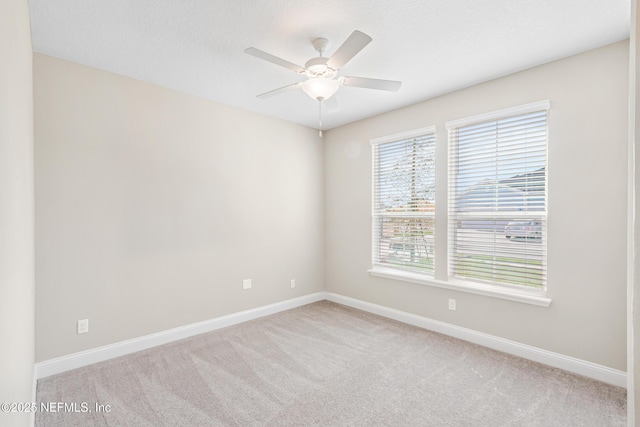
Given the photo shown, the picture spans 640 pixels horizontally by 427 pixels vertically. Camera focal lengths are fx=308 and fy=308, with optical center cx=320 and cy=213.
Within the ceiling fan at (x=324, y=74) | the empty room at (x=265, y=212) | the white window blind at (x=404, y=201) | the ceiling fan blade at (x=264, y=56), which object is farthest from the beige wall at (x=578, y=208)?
the ceiling fan blade at (x=264, y=56)

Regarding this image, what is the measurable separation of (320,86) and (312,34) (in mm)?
373

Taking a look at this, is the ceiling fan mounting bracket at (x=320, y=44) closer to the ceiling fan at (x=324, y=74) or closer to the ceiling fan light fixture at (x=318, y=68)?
the ceiling fan at (x=324, y=74)

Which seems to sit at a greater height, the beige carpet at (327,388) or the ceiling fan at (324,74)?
the ceiling fan at (324,74)

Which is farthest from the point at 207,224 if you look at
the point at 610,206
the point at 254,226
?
the point at 610,206

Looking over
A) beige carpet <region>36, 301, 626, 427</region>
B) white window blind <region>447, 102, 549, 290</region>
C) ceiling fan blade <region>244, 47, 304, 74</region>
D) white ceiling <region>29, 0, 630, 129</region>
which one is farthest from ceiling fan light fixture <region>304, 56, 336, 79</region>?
beige carpet <region>36, 301, 626, 427</region>

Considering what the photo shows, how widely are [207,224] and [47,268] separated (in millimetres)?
1403

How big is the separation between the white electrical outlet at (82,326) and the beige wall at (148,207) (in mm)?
34

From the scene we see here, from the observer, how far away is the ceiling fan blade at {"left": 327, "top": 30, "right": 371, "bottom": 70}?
5.78ft

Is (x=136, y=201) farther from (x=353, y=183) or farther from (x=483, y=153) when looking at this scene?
(x=483, y=153)

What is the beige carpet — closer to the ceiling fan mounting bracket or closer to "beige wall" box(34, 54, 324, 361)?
"beige wall" box(34, 54, 324, 361)

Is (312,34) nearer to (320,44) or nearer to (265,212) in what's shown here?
(320,44)

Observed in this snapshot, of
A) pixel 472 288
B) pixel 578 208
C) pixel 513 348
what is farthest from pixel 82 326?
pixel 578 208

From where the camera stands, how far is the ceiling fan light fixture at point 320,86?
2.22m

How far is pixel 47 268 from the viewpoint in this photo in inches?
98.4
